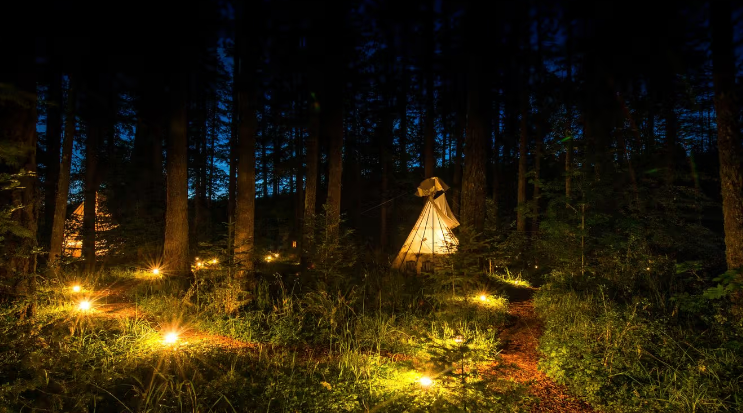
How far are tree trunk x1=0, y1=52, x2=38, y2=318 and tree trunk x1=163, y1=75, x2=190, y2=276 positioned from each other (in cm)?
457

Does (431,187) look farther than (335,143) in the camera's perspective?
Yes

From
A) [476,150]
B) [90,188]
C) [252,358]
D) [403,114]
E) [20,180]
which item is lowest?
[252,358]

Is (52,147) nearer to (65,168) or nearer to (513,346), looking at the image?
(65,168)

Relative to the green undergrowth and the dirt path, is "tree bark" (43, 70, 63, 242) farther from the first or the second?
the green undergrowth

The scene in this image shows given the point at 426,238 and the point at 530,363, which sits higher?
the point at 426,238

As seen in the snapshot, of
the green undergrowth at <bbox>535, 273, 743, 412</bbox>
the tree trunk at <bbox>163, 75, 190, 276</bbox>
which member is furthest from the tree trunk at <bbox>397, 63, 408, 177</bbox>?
the green undergrowth at <bbox>535, 273, 743, 412</bbox>

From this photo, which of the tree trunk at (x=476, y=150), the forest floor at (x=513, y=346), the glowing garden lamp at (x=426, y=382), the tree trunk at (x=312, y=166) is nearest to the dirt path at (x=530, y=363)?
the forest floor at (x=513, y=346)

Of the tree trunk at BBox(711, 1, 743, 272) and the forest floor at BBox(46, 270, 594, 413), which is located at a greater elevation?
the tree trunk at BBox(711, 1, 743, 272)

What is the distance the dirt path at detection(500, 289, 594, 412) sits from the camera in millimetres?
3828

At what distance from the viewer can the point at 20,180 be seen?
4480mm

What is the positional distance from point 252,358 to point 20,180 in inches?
138

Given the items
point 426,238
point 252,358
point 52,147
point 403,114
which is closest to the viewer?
point 252,358

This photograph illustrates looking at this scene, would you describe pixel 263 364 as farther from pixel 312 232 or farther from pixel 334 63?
pixel 334 63

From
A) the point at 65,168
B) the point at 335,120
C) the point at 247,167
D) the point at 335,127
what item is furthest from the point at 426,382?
the point at 65,168
